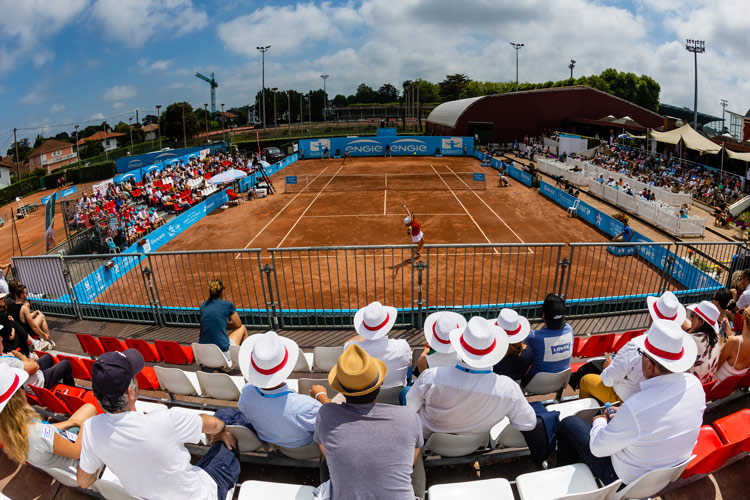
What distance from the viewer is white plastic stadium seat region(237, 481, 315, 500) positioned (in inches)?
128

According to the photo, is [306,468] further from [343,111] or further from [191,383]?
[343,111]

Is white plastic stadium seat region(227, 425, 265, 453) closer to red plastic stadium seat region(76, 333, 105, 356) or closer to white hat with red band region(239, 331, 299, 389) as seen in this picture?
white hat with red band region(239, 331, 299, 389)

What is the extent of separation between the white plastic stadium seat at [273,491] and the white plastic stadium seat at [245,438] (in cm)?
47

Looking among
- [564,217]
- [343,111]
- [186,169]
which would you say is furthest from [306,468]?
[343,111]

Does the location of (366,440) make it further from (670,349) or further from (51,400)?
(51,400)

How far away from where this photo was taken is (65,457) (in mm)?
3582

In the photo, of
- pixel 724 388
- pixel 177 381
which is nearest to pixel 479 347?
pixel 724 388

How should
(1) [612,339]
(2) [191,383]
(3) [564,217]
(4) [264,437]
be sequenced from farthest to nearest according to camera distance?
(3) [564,217] → (1) [612,339] → (2) [191,383] → (4) [264,437]

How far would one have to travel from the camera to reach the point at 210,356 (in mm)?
5941

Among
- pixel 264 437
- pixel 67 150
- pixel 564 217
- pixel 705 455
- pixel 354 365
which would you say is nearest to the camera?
pixel 354 365

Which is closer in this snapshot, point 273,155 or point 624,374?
point 624,374

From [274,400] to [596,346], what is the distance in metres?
5.04

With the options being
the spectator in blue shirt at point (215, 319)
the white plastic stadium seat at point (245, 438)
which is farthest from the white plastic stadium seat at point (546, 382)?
the spectator in blue shirt at point (215, 319)

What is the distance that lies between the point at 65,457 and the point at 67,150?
99.2 meters
